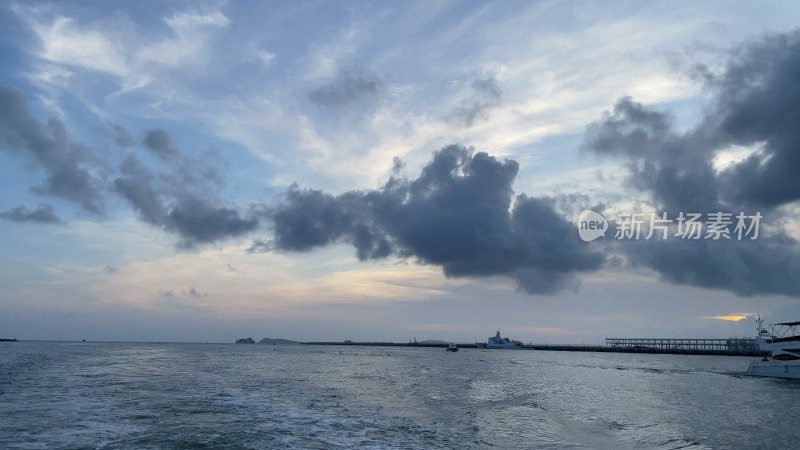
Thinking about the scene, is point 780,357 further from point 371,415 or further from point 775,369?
point 371,415

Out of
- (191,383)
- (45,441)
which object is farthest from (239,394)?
(45,441)

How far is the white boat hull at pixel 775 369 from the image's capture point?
67.0 meters

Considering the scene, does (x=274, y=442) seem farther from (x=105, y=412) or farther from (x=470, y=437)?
(x=105, y=412)

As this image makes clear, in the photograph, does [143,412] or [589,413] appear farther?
[589,413]

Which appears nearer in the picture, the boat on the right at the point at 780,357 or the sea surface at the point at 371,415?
the sea surface at the point at 371,415

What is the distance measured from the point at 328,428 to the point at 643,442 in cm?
1916

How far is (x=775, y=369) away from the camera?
71312 mm

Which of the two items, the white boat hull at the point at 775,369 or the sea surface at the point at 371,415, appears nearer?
the sea surface at the point at 371,415

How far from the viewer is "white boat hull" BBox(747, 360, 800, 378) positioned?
220ft

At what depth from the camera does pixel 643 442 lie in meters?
27.6

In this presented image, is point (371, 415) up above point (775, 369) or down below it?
above

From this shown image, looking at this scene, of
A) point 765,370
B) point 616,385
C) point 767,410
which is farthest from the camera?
point 765,370

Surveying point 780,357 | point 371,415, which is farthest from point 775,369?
point 371,415

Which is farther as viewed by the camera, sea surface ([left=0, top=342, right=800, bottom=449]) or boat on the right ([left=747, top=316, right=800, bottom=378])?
boat on the right ([left=747, top=316, right=800, bottom=378])
